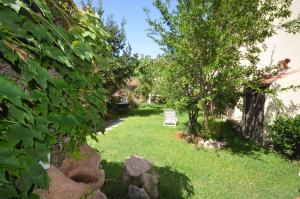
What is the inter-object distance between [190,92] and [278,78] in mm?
4270

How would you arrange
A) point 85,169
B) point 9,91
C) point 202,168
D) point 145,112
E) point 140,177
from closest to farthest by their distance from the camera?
point 9,91, point 85,169, point 140,177, point 202,168, point 145,112

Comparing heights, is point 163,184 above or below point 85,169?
below

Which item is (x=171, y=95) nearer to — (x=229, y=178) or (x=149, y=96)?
(x=229, y=178)

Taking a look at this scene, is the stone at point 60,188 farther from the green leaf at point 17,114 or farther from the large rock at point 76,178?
the green leaf at point 17,114

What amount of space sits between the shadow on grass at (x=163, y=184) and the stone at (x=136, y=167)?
1.45 ft

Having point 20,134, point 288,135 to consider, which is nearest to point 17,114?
point 20,134

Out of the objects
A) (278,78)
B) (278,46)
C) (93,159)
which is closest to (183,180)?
(93,159)

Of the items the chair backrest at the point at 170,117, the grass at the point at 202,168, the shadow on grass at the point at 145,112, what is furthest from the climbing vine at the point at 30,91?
the shadow on grass at the point at 145,112

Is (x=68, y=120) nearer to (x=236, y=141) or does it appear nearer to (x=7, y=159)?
(x=7, y=159)

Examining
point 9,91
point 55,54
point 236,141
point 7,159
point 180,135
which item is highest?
point 55,54

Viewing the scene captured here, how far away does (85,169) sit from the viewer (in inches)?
150

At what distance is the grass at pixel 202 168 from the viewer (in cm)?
877

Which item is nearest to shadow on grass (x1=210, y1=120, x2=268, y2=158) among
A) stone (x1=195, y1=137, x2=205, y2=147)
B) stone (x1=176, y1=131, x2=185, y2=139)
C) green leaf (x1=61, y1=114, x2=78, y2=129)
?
stone (x1=195, y1=137, x2=205, y2=147)

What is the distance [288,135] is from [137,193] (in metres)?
8.24
